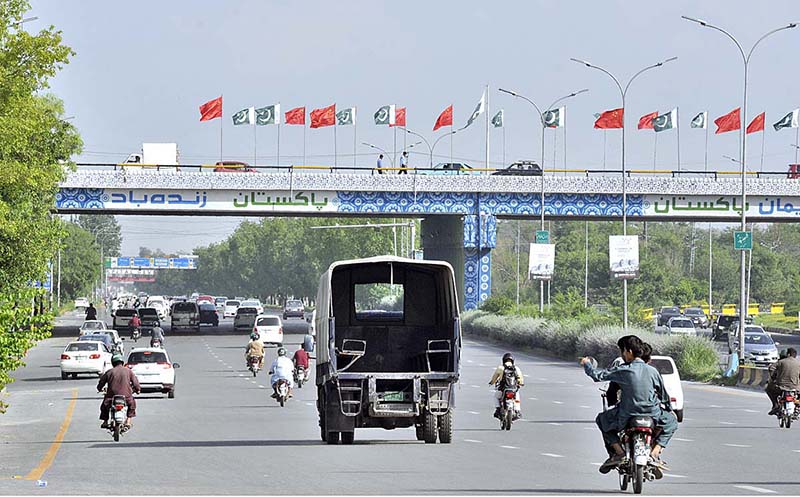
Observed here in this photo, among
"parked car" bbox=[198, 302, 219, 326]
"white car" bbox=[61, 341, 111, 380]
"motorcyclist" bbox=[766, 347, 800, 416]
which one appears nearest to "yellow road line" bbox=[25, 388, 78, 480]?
"motorcyclist" bbox=[766, 347, 800, 416]

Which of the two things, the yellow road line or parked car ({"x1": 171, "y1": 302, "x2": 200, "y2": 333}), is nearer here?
the yellow road line

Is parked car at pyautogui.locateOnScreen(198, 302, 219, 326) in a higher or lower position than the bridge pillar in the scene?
lower

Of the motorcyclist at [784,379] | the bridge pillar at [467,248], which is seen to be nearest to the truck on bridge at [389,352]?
the motorcyclist at [784,379]

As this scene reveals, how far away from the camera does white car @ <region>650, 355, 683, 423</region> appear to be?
30.6 metres

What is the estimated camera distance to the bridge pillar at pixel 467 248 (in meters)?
82.4

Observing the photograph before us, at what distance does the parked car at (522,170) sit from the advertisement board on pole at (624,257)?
28596 mm

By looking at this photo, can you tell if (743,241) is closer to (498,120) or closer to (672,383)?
(672,383)

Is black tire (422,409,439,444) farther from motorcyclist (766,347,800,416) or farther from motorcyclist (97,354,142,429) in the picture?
motorcyclist (766,347,800,416)

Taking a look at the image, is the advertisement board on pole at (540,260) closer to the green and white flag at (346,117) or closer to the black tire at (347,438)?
the green and white flag at (346,117)

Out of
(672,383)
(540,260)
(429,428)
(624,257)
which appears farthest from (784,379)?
(540,260)

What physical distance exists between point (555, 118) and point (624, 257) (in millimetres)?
26998

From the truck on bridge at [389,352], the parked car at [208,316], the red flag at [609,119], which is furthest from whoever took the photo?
the parked car at [208,316]

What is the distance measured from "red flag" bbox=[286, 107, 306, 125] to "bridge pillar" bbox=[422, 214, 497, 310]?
9.52 metres

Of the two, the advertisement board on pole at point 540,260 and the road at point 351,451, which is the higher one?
the advertisement board on pole at point 540,260
